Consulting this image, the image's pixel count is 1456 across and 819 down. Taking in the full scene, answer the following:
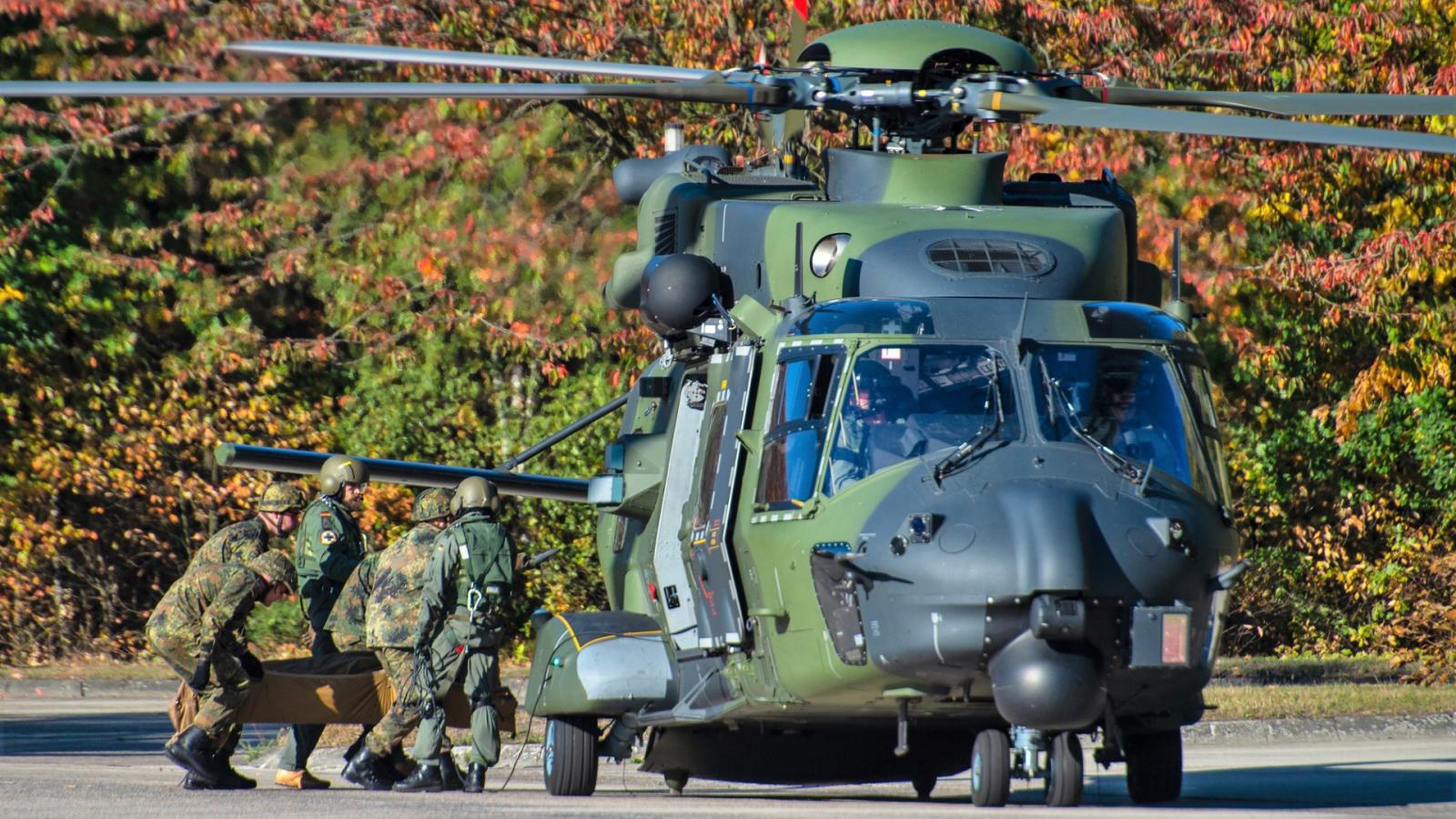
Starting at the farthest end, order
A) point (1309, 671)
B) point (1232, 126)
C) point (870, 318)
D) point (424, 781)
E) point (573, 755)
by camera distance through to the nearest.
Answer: point (1309, 671) < point (424, 781) < point (573, 755) < point (870, 318) < point (1232, 126)

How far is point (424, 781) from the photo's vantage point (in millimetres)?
12094

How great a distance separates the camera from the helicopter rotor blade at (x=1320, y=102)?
8.94 metres

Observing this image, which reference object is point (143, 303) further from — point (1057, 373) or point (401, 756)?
point (1057, 373)

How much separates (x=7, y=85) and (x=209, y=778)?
437cm

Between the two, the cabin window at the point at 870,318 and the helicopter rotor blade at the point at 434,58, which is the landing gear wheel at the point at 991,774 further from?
the helicopter rotor blade at the point at 434,58

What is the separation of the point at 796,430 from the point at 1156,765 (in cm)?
252

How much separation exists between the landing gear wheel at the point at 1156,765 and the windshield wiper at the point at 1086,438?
178cm

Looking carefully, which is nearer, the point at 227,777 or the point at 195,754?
the point at 195,754

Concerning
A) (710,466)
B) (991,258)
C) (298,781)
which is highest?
(991,258)

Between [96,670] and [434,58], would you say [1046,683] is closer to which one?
[434,58]

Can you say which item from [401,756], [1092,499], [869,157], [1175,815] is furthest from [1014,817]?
[401,756]

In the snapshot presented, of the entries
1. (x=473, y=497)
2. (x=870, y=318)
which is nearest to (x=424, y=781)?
(x=473, y=497)

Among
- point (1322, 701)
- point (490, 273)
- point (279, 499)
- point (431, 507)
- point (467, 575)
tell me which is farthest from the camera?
point (490, 273)

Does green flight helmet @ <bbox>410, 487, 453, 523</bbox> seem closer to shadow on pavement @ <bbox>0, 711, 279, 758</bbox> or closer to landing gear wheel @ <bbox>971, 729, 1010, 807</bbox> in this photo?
shadow on pavement @ <bbox>0, 711, 279, 758</bbox>
